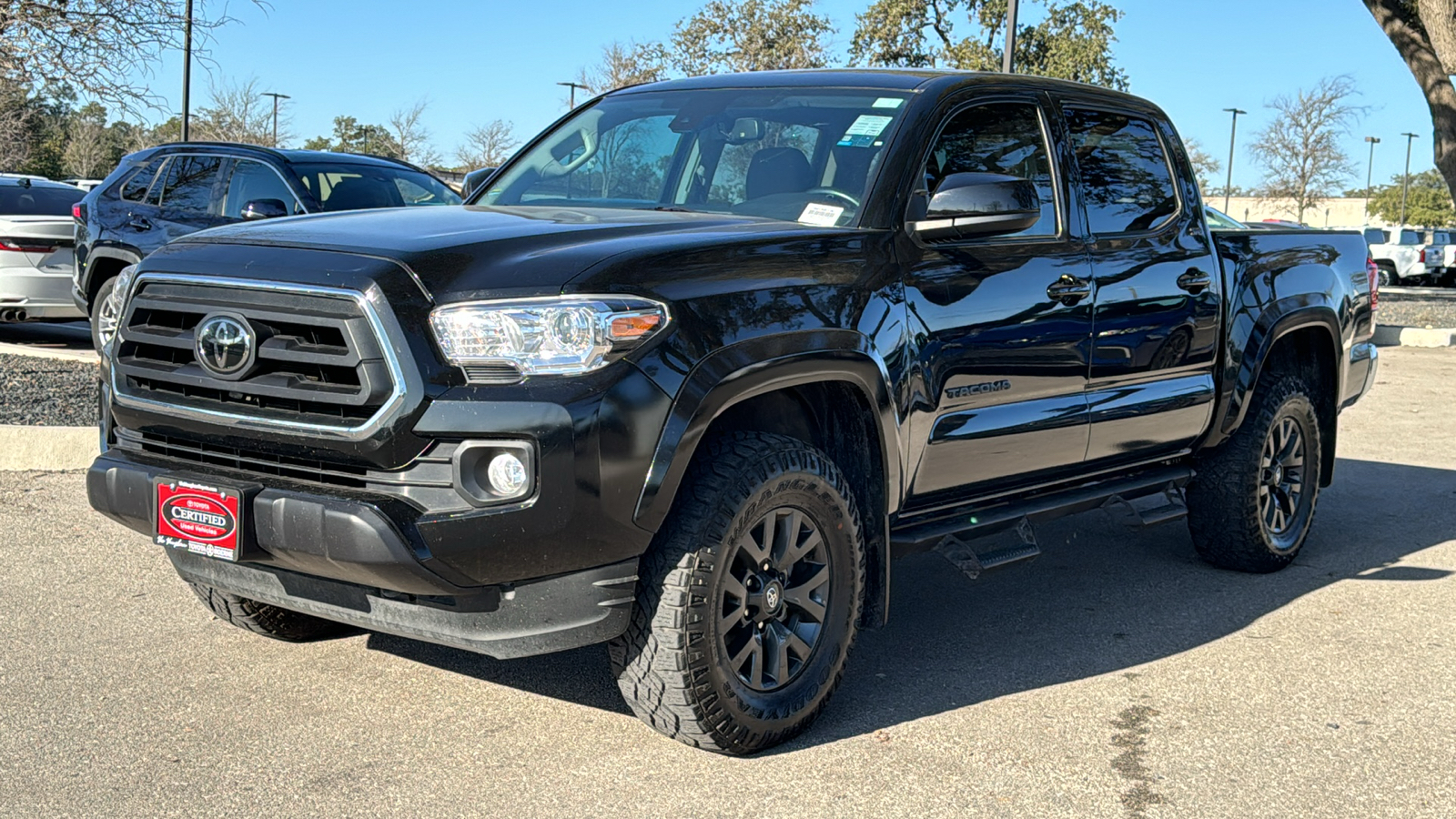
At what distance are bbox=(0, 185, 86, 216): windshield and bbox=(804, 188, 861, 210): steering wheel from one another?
11.4 metres

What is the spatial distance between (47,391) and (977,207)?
6771 mm

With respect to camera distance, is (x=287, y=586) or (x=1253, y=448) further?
(x=1253, y=448)

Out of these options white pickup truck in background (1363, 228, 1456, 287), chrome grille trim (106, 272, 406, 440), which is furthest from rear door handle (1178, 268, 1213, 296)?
white pickup truck in background (1363, 228, 1456, 287)

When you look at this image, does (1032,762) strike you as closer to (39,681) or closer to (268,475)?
(268,475)

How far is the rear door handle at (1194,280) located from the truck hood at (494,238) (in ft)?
6.30

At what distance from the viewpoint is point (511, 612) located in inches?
139

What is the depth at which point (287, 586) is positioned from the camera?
3.75 m

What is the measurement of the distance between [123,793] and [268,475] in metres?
0.84

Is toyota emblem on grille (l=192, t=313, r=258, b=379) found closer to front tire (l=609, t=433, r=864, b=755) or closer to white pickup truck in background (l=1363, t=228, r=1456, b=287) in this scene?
front tire (l=609, t=433, r=864, b=755)

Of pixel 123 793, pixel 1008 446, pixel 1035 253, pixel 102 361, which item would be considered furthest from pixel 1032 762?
pixel 102 361

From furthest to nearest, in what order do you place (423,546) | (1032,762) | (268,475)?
(1032,762) < (268,475) < (423,546)

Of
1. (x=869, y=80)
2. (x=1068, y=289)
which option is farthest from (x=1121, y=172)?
(x=869, y=80)

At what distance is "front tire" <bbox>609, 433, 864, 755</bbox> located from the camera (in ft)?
12.1

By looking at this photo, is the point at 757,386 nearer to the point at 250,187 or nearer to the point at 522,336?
the point at 522,336
